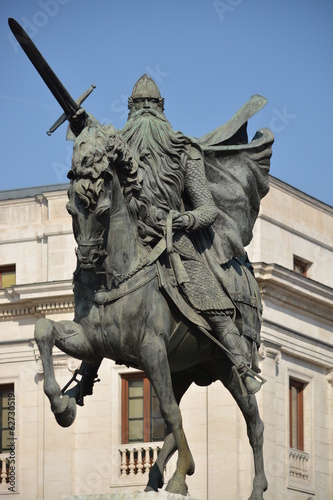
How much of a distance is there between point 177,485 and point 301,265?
34016 millimetres

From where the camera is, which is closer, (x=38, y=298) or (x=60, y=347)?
(x=60, y=347)

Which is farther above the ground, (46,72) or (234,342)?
(46,72)

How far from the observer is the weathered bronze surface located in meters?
16.2

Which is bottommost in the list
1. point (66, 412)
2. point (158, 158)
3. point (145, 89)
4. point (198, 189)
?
point (66, 412)

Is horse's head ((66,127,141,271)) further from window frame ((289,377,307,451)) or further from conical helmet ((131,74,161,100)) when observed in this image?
window frame ((289,377,307,451))

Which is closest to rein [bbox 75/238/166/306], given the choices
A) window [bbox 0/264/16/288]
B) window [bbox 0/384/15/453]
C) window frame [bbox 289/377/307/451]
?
window frame [bbox 289/377/307/451]

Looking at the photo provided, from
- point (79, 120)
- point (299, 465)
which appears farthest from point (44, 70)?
point (299, 465)

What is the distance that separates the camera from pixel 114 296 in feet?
53.9

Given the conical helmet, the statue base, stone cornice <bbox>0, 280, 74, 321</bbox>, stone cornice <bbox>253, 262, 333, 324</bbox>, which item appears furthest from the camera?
stone cornice <bbox>0, 280, 74, 321</bbox>

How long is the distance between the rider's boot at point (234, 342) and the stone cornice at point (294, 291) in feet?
96.0

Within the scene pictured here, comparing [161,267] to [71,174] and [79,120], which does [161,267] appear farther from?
[79,120]

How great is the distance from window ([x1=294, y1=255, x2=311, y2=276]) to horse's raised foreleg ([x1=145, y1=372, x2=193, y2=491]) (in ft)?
106

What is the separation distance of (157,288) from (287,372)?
1280 inches

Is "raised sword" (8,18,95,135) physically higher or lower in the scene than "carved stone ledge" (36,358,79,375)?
lower
